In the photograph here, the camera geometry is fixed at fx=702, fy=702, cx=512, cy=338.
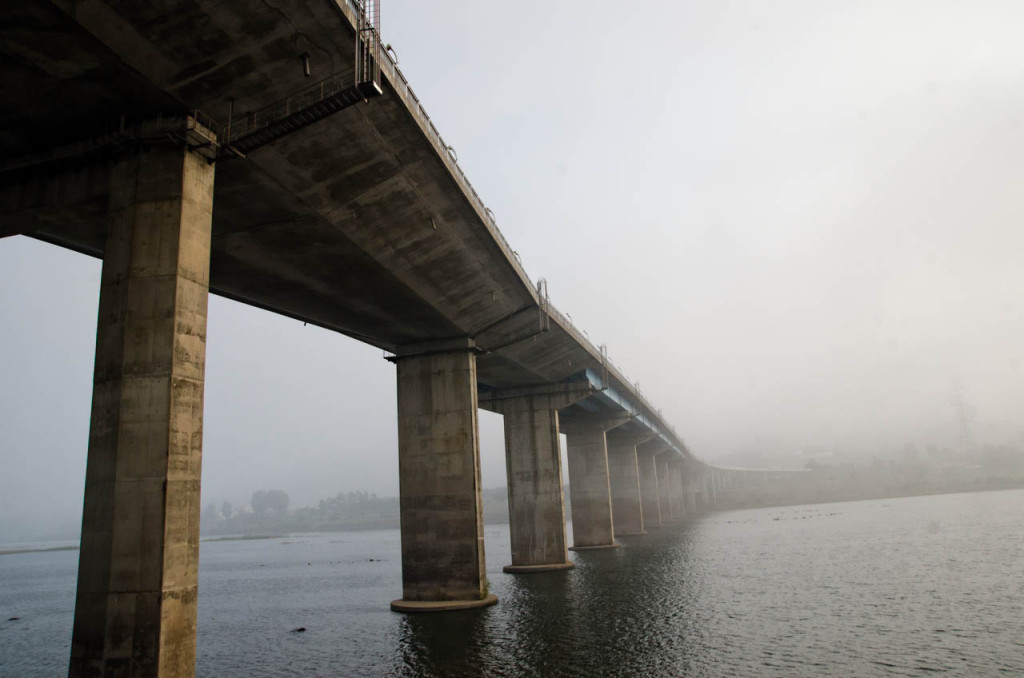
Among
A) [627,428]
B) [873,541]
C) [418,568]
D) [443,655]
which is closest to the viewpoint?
[443,655]

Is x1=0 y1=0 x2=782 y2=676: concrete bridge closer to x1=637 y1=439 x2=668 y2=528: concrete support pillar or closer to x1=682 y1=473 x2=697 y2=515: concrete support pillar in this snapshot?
x1=637 y1=439 x2=668 y2=528: concrete support pillar

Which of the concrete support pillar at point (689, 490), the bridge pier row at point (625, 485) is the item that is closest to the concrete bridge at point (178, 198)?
the bridge pier row at point (625, 485)

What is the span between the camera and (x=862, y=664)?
64.7ft

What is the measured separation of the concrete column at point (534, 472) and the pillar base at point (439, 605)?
49.5ft

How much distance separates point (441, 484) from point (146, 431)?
20.6 metres

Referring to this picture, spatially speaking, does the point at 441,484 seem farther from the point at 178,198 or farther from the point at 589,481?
the point at 589,481

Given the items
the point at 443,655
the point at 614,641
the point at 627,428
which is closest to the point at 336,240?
the point at 443,655

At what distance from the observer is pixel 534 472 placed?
5112 centimetres

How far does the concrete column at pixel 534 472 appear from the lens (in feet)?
161

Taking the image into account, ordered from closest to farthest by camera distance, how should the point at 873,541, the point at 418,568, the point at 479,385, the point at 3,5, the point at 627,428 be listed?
the point at 3,5 → the point at 418,568 → the point at 479,385 → the point at 873,541 → the point at 627,428

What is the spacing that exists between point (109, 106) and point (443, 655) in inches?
730

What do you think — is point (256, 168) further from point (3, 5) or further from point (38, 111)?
point (3, 5)

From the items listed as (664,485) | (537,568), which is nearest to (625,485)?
(537,568)

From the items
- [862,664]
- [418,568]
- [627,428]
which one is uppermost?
[627,428]
